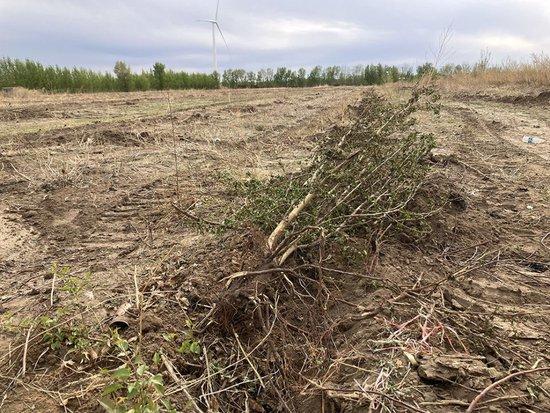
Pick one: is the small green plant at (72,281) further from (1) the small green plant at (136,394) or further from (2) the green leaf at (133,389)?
(2) the green leaf at (133,389)

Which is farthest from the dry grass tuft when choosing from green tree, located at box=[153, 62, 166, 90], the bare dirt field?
green tree, located at box=[153, 62, 166, 90]

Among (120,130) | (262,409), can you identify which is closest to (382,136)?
(262,409)

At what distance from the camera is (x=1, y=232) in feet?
11.3

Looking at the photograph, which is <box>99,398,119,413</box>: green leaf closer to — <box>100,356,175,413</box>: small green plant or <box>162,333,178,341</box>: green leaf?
<box>100,356,175,413</box>: small green plant

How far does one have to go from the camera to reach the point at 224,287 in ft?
7.53

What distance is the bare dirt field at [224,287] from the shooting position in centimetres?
179

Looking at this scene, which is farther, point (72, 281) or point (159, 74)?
point (159, 74)

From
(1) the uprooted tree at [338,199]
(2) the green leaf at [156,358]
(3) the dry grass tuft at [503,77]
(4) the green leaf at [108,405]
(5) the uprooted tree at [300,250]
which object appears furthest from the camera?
(3) the dry grass tuft at [503,77]

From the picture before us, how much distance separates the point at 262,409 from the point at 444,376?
2.50 ft

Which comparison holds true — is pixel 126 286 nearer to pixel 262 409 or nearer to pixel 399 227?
pixel 262 409

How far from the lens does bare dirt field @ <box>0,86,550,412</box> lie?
1.79 m

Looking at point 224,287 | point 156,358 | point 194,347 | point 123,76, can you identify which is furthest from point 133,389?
point 123,76

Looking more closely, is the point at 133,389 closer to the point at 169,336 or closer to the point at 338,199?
the point at 169,336

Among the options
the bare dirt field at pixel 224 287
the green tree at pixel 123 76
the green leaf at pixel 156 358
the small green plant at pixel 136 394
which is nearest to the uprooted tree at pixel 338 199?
the bare dirt field at pixel 224 287
